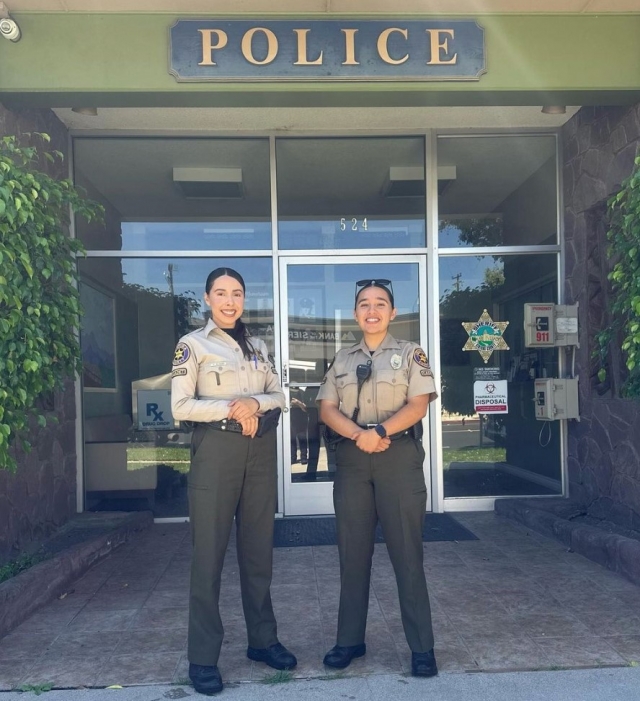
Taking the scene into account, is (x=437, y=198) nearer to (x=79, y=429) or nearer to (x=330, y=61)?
(x=330, y=61)

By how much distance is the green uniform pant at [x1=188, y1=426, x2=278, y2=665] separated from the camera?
2.96 m

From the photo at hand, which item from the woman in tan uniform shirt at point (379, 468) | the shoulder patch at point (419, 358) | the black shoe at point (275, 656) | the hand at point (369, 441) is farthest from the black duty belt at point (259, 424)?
the black shoe at point (275, 656)

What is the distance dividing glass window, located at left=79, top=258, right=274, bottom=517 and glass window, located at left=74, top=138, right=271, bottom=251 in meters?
0.19

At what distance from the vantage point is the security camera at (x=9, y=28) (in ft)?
14.0

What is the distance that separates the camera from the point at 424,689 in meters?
2.93

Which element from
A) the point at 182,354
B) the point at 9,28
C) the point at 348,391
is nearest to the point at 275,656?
the point at 348,391

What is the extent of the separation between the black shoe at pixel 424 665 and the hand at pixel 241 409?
1293 millimetres

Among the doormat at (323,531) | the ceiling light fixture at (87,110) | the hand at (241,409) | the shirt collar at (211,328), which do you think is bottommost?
the doormat at (323,531)

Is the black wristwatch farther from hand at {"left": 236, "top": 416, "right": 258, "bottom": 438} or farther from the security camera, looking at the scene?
the security camera

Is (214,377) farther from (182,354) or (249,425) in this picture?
(249,425)

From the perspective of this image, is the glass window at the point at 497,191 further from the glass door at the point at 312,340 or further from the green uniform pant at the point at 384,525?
the green uniform pant at the point at 384,525

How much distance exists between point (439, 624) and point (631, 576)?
1.41 m

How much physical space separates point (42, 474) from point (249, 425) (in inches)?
108

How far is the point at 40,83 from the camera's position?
4.41m
